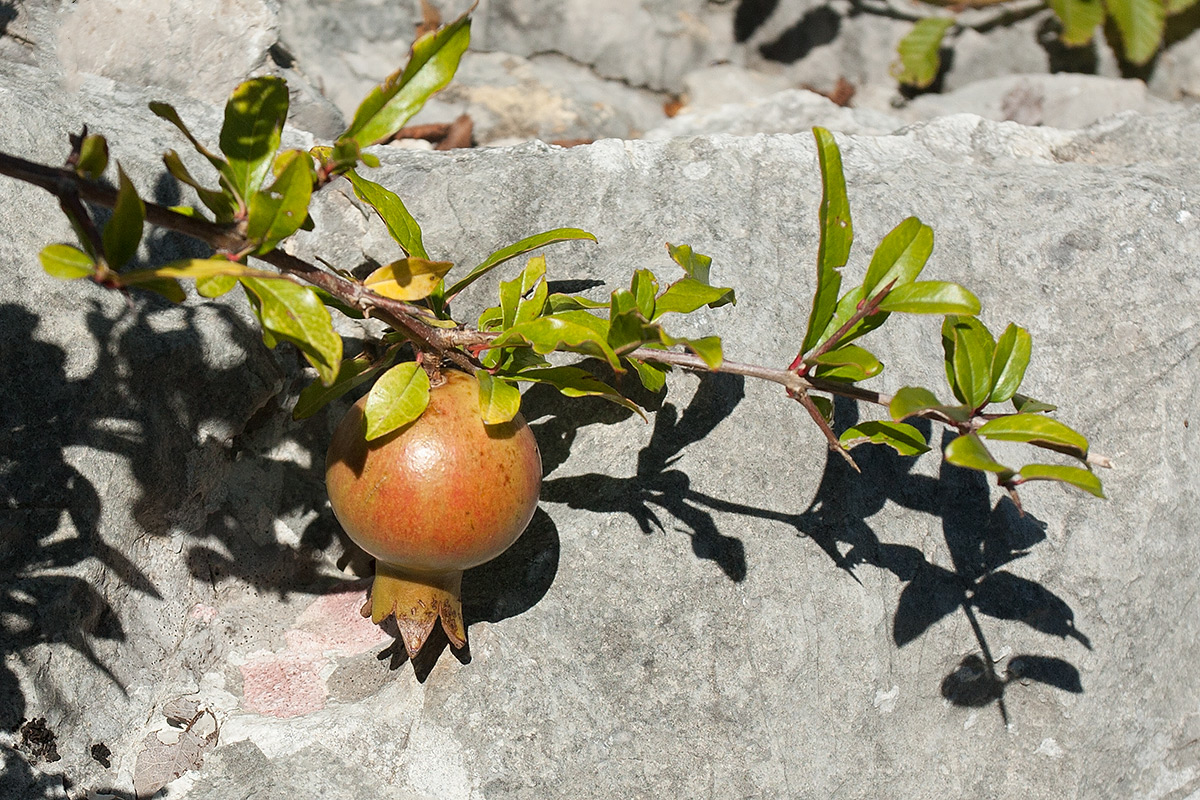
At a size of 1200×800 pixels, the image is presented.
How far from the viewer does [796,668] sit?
1813 mm

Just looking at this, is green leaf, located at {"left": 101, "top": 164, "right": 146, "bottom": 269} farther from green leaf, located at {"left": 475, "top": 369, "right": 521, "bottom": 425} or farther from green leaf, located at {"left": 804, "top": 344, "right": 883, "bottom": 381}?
green leaf, located at {"left": 804, "top": 344, "right": 883, "bottom": 381}

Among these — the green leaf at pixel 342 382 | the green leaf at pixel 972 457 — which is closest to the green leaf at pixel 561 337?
the green leaf at pixel 342 382

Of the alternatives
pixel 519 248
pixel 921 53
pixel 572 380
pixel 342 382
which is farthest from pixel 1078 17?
pixel 342 382

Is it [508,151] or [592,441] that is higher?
[508,151]

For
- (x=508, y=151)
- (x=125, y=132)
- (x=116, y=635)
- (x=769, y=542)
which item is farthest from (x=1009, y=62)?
(x=116, y=635)

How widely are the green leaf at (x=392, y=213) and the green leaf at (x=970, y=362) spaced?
89 cm

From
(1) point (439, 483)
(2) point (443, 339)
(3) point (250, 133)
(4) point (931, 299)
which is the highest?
(3) point (250, 133)

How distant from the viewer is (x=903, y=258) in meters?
1.53

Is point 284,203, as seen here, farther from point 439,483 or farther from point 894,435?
point 894,435

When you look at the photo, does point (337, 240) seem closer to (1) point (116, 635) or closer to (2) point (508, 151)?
(2) point (508, 151)

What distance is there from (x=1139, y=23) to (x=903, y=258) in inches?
118

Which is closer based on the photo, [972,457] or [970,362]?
[972,457]

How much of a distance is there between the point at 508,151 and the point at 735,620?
1.14 m

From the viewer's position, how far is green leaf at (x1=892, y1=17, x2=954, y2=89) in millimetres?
3840
